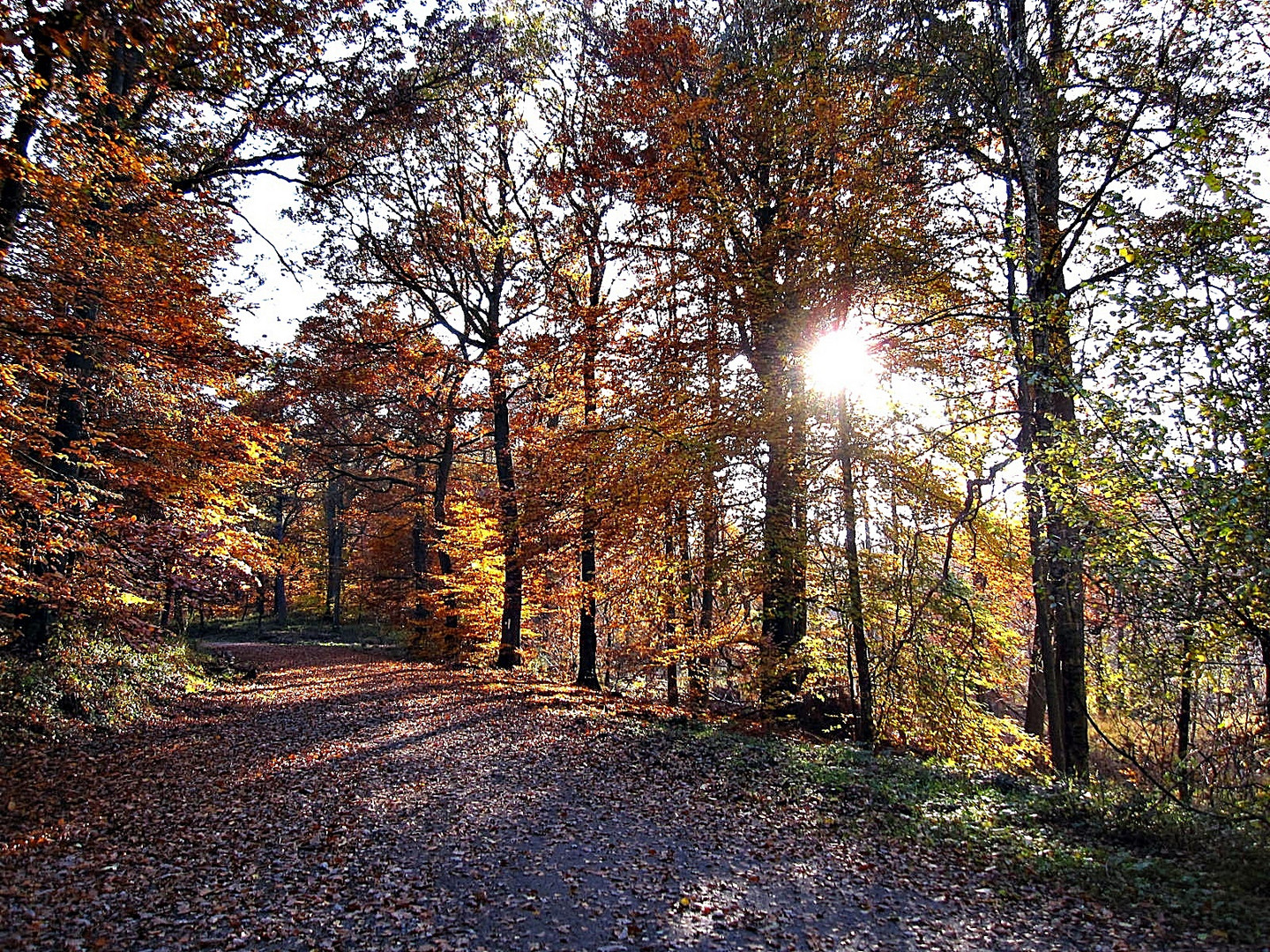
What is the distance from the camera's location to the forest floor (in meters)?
4.63

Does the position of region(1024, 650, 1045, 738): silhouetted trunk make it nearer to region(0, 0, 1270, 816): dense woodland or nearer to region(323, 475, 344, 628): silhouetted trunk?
region(0, 0, 1270, 816): dense woodland

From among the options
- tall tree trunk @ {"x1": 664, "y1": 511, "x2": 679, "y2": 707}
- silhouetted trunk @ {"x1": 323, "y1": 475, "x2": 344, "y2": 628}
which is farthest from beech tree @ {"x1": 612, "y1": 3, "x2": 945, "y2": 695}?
silhouetted trunk @ {"x1": 323, "y1": 475, "x2": 344, "y2": 628}

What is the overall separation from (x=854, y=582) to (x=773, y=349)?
4.64 metres

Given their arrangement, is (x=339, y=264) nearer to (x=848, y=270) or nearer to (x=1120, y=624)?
(x=848, y=270)

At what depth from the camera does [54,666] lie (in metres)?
10.1

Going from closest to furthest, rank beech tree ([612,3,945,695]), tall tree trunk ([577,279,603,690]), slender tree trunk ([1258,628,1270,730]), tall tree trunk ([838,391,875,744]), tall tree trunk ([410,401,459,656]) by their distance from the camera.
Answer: slender tree trunk ([1258,628,1270,730]) → tall tree trunk ([838,391,875,744]) → beech tree ([612,3,945,695]) → tall tree trunk ([577,279,603,690]) → tall tree trunk ([410,401,459,656])

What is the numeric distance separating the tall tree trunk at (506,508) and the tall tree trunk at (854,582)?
9093mm

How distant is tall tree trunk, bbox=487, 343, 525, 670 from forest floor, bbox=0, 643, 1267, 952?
8.04 meters

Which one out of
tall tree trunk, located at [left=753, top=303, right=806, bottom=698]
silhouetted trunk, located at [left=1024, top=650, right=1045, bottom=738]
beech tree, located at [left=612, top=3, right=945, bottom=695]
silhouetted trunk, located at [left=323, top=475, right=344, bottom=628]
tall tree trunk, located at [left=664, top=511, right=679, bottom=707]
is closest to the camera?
beech tree, located at [left=612, top=3, right=945, bottom=695]

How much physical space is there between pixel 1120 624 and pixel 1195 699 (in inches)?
59.5

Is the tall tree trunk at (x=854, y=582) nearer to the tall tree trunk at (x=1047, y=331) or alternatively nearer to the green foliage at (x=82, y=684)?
the tall tree trunk at (x=1047, y=331)

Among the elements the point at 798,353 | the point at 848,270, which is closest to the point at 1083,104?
the point at 848,270

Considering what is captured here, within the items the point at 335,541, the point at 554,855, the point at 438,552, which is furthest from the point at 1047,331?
the point at 335,541

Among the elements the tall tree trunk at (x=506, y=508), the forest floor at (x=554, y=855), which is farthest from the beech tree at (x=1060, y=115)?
the tall tree trunk at (x=506, y=508)
